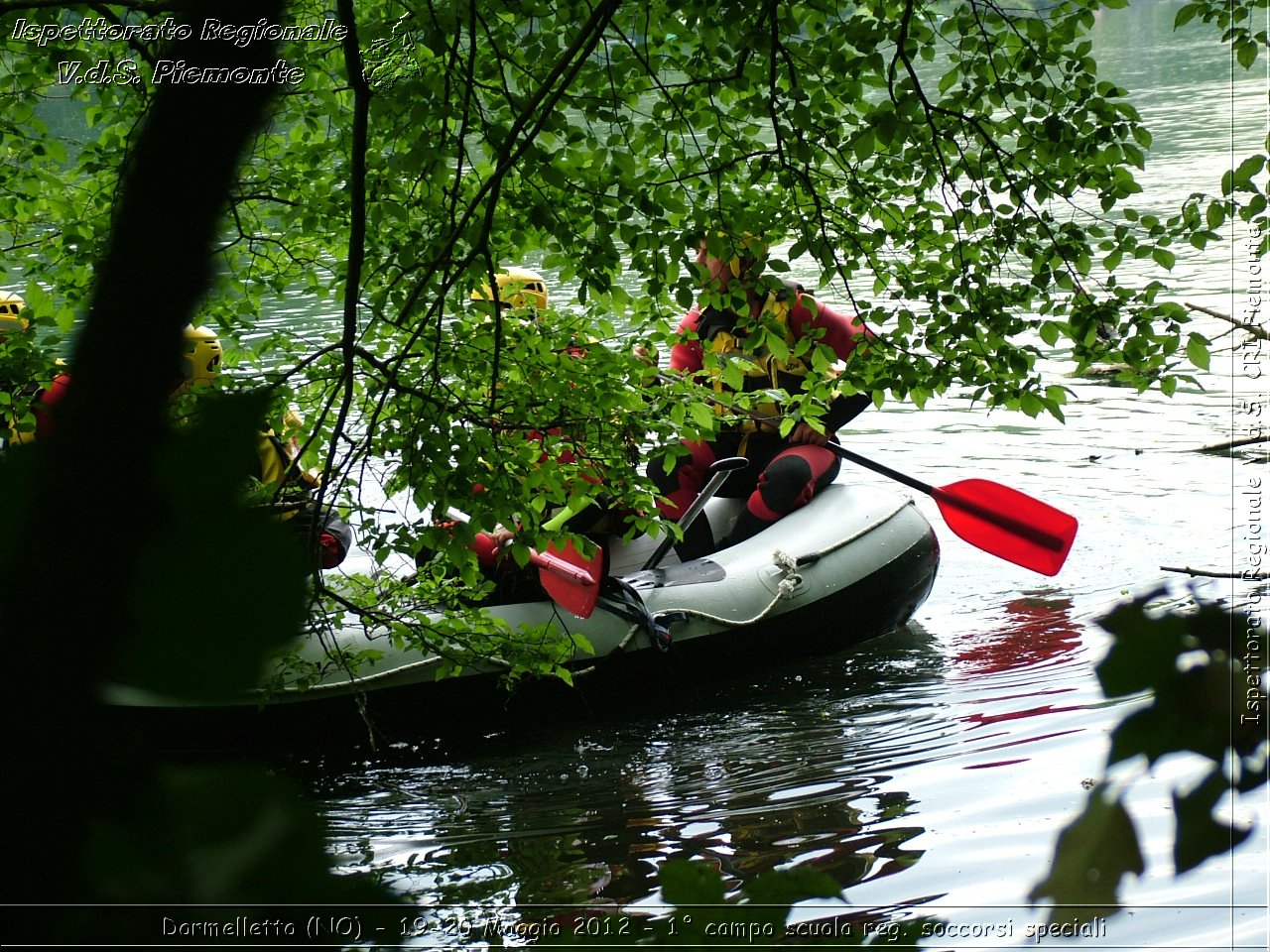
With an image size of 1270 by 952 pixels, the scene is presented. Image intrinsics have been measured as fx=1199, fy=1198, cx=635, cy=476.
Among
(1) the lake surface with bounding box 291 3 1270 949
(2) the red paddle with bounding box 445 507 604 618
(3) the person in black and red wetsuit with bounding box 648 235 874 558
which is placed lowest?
(1) the lake surface with bounding box 291 3 1270 949

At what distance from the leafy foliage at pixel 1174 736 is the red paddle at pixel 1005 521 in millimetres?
6421

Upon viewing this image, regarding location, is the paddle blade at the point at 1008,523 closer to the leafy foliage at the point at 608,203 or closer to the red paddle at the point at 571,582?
the red paddle at the point at 571,582

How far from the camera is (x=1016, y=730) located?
5.17 m

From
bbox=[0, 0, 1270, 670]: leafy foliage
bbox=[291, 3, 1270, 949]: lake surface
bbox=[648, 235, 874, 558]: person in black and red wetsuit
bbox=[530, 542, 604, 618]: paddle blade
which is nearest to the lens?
bbox=[0, 0, 1270, 670]: leafy foliage

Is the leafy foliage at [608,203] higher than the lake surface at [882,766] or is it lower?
higher

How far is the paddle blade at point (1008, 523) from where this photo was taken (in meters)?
6.56

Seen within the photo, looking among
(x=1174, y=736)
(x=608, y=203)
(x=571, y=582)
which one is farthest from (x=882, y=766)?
(x=1174, y=736)

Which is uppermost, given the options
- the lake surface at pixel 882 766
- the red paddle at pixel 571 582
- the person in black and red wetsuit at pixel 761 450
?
the person in black and red wetsuit at pixel 761 450

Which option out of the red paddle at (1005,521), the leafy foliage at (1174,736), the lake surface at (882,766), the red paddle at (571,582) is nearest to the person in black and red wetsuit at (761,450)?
the red paddle at (1005,521)

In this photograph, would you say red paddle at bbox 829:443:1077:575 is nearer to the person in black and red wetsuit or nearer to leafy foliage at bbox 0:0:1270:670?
the person in black and red wetsuit

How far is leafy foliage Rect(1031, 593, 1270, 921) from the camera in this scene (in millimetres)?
355

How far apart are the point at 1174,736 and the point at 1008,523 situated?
6624 millimetres

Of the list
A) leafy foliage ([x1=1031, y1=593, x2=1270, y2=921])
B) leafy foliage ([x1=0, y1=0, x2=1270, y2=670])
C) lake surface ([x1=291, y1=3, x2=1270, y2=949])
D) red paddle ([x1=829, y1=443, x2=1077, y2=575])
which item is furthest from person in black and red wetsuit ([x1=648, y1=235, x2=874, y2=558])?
leafy foliage ([x1=1031, y1=593, x2=1270, y2=921])

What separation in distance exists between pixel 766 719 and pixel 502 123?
130 inches
